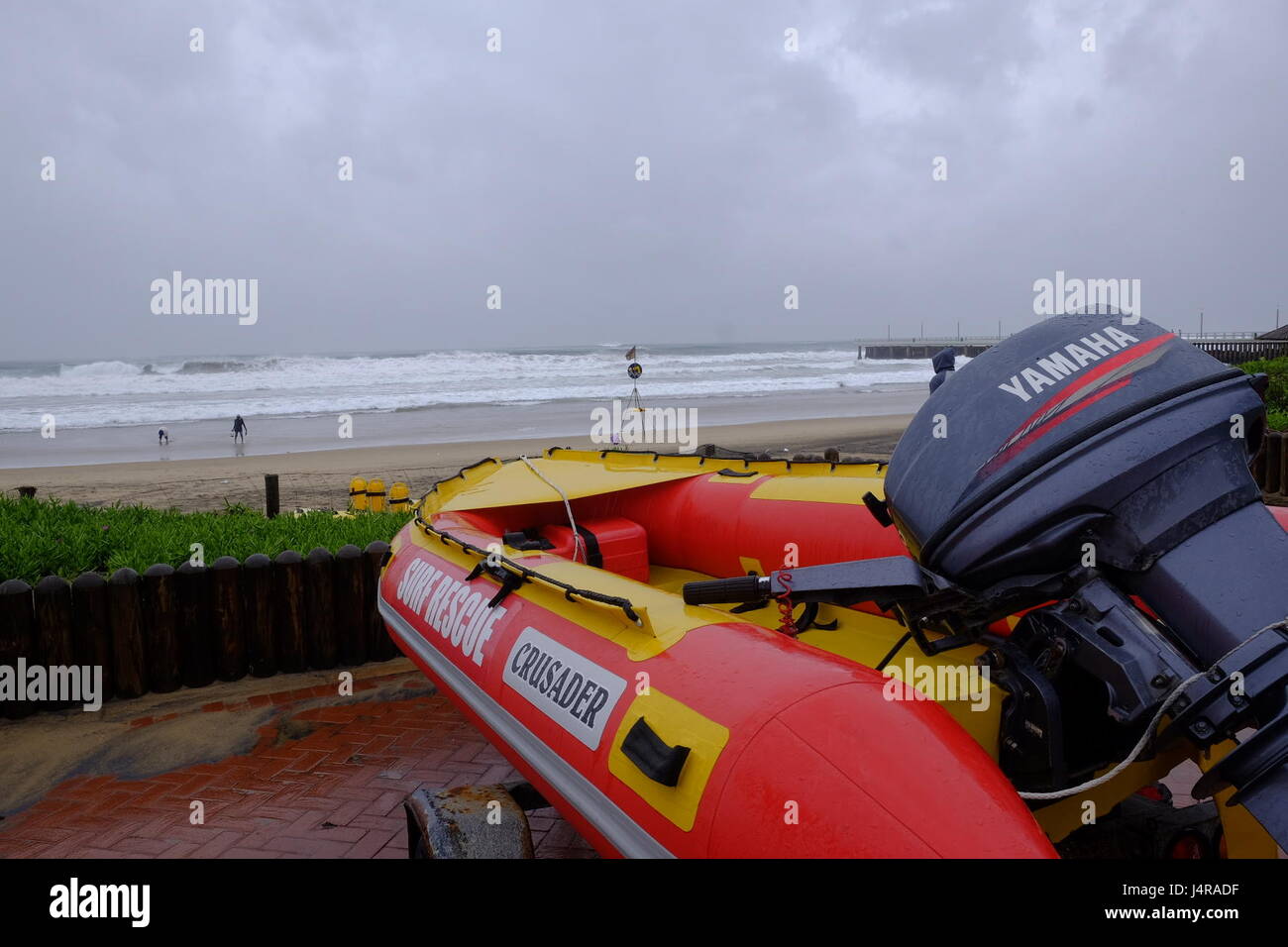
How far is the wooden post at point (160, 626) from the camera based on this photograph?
16.5 ft

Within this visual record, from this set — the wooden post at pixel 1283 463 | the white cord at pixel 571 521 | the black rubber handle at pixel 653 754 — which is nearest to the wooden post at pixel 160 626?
the white cord at pixel 571 521

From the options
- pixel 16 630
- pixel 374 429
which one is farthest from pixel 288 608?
pixel 374 429

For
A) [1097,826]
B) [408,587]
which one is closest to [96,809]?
[408,587]

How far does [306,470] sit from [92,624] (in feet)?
39.5

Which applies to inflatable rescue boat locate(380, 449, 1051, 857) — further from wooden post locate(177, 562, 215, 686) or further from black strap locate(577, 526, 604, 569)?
wooden post locate(177, 562, 215, 686)

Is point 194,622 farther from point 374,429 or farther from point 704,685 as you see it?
point 374,429

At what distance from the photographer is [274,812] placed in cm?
375

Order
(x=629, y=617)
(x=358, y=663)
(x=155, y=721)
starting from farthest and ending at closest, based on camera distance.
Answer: (x=358, y=663)
(x=155, y=721)
(x=629, y=617)

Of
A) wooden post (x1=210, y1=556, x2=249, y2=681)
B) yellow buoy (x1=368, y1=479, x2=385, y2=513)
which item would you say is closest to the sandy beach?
yellow buoy (x1=368, y1=479, x2=385, y2=513)

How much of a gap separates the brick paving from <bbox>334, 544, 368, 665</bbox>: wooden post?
2.05ft

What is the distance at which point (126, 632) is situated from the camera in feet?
16.3

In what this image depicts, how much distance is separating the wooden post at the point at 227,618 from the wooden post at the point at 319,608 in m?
0.39
